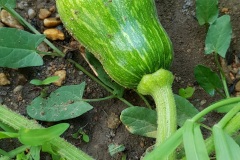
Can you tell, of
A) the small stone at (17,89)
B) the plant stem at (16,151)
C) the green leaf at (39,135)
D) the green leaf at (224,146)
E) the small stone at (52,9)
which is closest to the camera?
the green leaf at (224,146)

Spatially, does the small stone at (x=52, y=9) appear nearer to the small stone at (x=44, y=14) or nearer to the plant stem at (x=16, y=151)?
the small stone at (x=44, y=14)

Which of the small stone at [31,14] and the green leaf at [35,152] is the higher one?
the small stone at [31,14]

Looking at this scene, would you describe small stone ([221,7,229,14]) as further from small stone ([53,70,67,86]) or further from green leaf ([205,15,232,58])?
small stone ([53,70,67,86])

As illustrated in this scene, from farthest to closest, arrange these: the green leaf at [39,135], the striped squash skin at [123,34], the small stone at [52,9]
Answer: the small stone at [52,9] < the striped squash skin at [123,34] < the green leaf at [39,135]

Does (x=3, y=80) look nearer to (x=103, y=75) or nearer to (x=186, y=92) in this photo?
(x=103, y=75)

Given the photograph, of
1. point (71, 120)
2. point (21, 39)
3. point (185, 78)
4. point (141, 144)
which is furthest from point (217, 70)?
point (21, 39)

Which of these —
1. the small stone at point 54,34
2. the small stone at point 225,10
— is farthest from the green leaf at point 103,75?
the small stone at point 225,10

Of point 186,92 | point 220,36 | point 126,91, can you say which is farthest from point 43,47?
point 220,36
